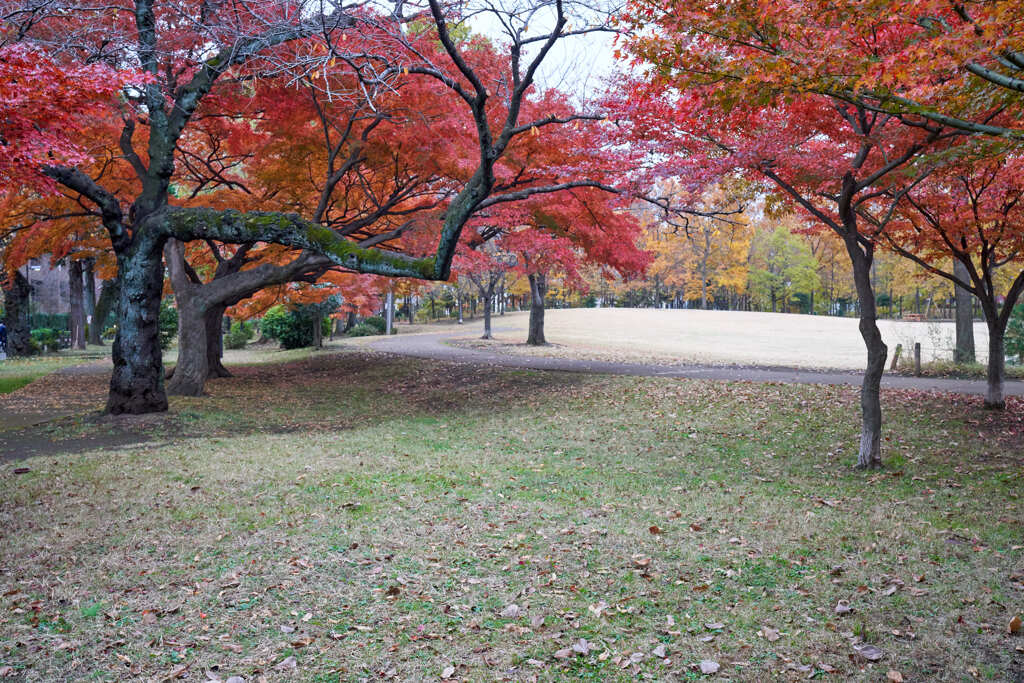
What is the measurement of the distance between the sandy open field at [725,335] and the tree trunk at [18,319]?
746 inches

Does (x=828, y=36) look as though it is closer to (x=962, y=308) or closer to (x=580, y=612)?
(x=580, y=612)

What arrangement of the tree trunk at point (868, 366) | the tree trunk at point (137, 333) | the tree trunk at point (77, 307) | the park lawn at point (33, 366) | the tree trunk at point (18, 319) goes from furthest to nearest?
the tree trunk at point (77, 307), the tree trunk at point (18, 319), the park lawn at point (33, 366), the tree trunk at point (137, 333), the tree trunk at point (868, 366)

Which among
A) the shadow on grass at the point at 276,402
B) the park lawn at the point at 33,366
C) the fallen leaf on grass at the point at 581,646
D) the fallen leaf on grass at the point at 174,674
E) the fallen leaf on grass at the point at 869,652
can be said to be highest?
the park lawn at the point at 33,366

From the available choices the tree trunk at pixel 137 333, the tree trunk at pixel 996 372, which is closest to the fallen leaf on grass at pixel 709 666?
the tree trunk at pixel 996 372

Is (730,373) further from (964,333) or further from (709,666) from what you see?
(709,666)

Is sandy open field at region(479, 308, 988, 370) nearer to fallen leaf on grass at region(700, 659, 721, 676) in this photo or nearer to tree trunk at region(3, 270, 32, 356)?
Answer: fallen leaf on grass at region(700, 659, 721, 676)

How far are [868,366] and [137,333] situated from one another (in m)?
10.2

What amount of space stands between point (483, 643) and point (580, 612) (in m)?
0.67

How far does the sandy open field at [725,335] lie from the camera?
22.6 m

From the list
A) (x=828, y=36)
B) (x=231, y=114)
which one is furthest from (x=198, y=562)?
(x=231, y=114)

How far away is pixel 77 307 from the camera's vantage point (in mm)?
27891

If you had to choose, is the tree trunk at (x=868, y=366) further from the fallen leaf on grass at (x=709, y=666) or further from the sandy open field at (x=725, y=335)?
the sandy open field at (x=725, y=335)

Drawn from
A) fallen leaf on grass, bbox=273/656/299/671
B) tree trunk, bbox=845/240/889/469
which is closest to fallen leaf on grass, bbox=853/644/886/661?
fallen leaf on grass, bbox=273/656/299/671

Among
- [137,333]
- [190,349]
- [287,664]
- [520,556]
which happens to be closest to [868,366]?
[520,556]
